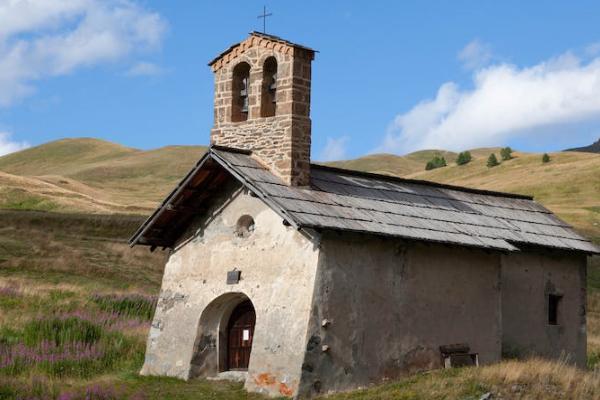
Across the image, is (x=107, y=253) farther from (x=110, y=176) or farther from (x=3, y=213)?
(x=110, y=176)

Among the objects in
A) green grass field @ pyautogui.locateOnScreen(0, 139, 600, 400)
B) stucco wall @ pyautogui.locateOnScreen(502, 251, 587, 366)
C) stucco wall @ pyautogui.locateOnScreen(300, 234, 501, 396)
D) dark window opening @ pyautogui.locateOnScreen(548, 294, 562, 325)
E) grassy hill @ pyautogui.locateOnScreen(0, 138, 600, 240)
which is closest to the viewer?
green grass field @ pyautogui.locateOnScreen(0, 139, 600, 400)

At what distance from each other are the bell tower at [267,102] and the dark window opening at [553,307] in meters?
7.97

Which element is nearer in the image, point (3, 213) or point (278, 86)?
point (278, 86)

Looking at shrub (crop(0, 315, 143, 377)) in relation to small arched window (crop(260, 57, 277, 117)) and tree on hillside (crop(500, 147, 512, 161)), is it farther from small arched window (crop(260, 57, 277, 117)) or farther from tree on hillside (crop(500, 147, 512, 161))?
tree on hillside (crop(500, 147, 512, 161))

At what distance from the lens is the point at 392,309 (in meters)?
18.3

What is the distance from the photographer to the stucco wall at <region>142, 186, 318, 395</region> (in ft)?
56.5

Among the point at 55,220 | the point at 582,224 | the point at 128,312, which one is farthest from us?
the point at 582,224

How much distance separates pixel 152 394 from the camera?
17547 mm

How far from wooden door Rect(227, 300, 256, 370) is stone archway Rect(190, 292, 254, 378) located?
0.20 ft

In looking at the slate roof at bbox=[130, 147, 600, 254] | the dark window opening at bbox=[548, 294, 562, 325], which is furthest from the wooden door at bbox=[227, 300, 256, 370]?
the dark window opening at bbox=[548, 294, 562, 325]

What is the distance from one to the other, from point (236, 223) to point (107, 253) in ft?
68.9

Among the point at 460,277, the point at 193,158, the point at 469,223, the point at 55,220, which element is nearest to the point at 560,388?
the point at 460,277

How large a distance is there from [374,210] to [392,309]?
203cm

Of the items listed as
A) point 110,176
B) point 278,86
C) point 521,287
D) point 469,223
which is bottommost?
point 521,287
